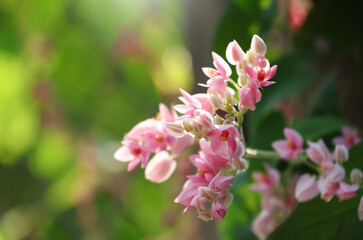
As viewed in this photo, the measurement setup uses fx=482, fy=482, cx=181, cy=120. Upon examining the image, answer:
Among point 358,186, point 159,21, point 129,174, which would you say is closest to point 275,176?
point 358,186

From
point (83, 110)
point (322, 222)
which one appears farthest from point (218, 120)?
point (83, 110)

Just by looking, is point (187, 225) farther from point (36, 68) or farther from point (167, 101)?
point (36, 68)

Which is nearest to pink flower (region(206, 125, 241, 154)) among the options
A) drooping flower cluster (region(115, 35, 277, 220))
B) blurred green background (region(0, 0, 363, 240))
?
drooping flower cluster (region(115, 35, 277, 220))

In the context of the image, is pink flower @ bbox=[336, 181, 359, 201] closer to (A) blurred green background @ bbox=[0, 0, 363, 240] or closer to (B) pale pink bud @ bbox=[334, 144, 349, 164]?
(B) pale pink bud @ bbox=[334, 144, 349, 164]

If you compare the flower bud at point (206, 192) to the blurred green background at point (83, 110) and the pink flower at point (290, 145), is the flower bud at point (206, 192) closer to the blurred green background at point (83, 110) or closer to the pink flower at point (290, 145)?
the pink flower at point (290, 145)

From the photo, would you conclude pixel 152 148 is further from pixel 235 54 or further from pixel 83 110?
pixel 83 110

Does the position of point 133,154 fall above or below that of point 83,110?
below
